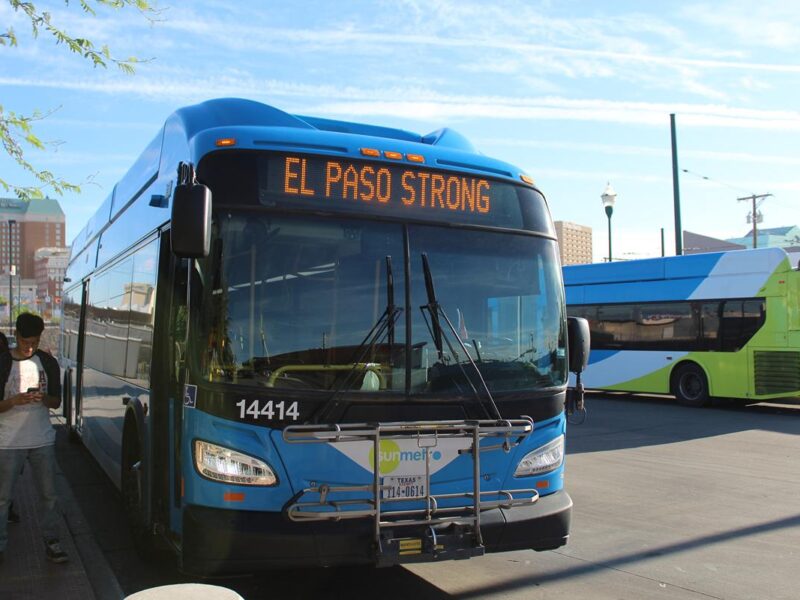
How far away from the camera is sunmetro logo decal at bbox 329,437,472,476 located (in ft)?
14.6

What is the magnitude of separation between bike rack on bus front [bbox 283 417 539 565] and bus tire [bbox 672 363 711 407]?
14.7 m

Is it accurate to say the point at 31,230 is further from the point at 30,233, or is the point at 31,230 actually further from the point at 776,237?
the point at 776,237

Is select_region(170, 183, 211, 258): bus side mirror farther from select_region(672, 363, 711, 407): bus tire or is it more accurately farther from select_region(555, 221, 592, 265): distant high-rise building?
select_region(555, 221, 592, 265): distant high-rise building

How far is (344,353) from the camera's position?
4645mm

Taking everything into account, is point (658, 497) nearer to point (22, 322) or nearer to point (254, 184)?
point (254, 184)

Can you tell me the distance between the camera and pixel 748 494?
8.60 meters

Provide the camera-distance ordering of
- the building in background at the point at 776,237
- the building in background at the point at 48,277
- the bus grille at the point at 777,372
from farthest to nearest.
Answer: the building in background at the point at 48,277 < the building in background at the point at 776,237 < the bus grille at the point at 777,372

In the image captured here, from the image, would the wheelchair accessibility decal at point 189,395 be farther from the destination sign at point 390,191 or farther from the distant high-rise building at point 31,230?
the distant high-rise building at point 31,230

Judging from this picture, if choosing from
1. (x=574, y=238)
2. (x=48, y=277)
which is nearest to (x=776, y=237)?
(x=574, y=238)

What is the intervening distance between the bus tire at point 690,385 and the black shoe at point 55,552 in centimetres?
1540

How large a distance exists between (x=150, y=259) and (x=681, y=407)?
50.8 ft

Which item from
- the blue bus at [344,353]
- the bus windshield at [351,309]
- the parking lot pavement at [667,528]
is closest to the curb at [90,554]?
the blue bus at [344,353]

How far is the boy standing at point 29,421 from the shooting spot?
577cm

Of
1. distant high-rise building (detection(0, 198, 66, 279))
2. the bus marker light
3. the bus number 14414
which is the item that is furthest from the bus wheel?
distant high-rise building (detection(0, 198, 66, 279))
